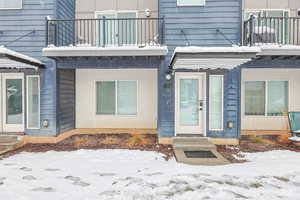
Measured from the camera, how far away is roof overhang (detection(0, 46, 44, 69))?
5.40 meters

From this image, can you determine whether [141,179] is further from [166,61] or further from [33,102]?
[33,102]

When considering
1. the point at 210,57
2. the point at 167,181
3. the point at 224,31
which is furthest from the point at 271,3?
the point at 167,181

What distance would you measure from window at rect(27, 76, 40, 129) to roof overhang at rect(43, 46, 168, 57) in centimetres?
142

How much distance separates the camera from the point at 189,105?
7.31m

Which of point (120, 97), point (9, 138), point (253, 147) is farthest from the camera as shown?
point (120, 97)

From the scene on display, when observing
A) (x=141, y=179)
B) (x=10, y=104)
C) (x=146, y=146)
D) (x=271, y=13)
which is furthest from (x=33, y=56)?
(x=271, y=13)

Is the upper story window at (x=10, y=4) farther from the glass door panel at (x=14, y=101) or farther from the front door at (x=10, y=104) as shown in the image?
the glass door panel at (x=14, y=101)

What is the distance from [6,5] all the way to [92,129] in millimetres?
5575

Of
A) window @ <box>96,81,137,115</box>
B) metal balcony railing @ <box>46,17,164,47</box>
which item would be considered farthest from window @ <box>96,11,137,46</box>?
window @ <box>96,81,137,115</box>

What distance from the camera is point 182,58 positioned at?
17.7 ft

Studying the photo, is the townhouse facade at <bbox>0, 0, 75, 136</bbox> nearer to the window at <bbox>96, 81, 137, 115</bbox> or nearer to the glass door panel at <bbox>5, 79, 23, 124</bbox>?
the glass door panel at <bbox>5, 79, 23, 124</bbox>

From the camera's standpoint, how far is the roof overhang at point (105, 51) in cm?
622

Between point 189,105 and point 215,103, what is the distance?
0.89 m

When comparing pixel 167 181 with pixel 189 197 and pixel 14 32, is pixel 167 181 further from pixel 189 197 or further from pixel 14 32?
pixel 14 32
